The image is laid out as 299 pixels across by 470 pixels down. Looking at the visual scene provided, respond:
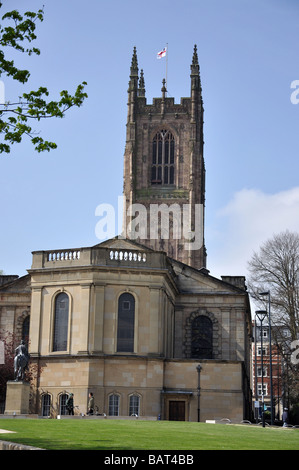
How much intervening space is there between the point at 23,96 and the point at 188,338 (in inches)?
1462

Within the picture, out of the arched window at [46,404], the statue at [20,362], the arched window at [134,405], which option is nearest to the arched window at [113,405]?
the arched window at [134,405]

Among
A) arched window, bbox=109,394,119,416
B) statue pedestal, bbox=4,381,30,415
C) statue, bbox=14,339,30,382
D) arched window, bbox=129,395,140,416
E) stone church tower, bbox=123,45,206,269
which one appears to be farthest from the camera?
stone church tower, bbox=123,45,206,269

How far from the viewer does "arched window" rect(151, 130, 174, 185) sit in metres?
101

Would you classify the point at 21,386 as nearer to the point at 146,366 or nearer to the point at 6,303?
the point at 146,366

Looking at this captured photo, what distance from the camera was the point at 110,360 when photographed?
46375 mm

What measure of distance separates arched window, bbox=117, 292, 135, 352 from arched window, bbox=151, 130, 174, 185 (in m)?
54.1

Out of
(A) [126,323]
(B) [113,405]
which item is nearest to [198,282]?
(A) [126,323]

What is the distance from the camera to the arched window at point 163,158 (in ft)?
333

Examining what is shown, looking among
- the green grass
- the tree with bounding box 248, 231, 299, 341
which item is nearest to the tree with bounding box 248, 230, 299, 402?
the tree with bounding box 248, 231, 299, 341

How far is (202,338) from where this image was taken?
5656 centimetres

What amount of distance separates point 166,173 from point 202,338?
157 feet

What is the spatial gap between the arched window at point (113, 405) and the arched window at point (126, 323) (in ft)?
9.06

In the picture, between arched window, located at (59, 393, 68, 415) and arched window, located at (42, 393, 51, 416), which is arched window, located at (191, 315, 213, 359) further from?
arched window, located at (42, 393, 51, 416)

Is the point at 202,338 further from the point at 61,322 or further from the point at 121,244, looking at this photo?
the point at 61,322
